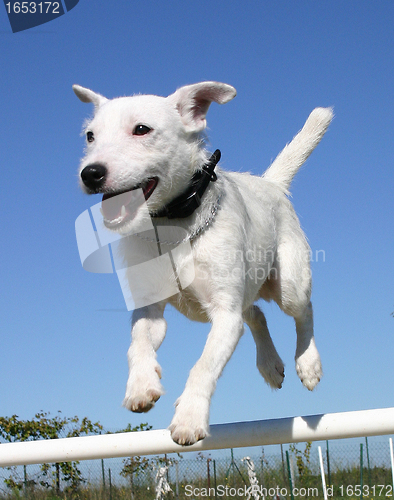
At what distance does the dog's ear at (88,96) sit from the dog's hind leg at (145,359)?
169 cm

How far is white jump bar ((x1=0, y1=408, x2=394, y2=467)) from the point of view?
3.41 m

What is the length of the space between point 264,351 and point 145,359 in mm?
2090

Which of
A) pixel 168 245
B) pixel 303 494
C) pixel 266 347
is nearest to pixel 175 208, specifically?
pixel 168 245

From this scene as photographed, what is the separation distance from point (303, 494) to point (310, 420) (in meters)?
8.84

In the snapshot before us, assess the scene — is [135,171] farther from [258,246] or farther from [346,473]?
[346,473]

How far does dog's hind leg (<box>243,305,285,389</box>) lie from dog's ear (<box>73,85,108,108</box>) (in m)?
2.35

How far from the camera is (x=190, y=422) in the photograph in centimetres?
284

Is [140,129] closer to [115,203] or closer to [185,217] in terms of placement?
[115,203]

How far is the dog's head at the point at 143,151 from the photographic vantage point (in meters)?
3.39

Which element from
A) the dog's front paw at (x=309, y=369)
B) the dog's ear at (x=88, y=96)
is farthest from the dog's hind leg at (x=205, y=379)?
the dog's ear at (x=88, y=96)

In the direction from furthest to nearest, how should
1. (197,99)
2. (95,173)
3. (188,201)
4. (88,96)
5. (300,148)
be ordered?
(300,148) < (88,96) < (197,99) < (188,201) < (95,173)

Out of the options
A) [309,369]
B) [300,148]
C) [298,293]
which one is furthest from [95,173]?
[300,148]

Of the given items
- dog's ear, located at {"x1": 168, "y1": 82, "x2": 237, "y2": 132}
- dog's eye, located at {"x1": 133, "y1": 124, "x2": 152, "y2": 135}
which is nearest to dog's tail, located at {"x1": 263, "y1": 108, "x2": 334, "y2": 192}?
dog's ear, located at {"x1": 168, "y1": 82, "x2": 237, "y2": 132}

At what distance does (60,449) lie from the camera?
3.79 m
